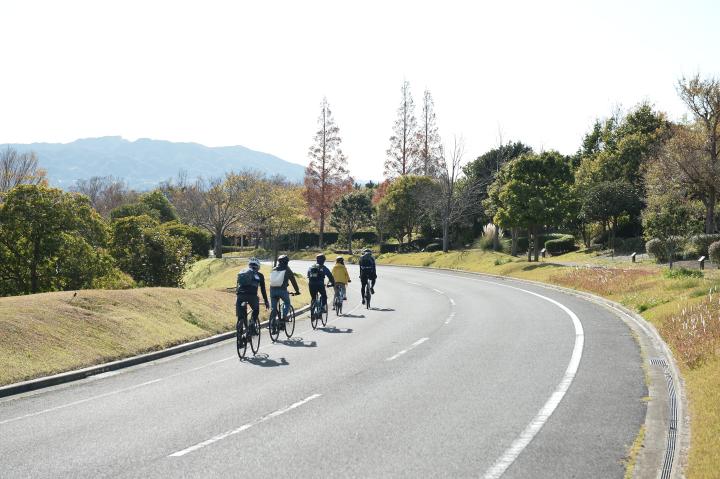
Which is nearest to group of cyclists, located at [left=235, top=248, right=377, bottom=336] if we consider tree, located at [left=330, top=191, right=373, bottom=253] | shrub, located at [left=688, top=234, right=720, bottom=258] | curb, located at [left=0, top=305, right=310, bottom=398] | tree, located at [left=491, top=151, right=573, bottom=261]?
curb, located at [left=0, top=305, right=310, bottom=398]

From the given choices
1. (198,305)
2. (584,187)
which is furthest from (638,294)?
(584,187)

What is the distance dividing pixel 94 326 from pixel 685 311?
13.8 metres

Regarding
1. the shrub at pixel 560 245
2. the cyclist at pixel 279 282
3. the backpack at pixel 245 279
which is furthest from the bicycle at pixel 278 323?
the shrub at pixel 560 245

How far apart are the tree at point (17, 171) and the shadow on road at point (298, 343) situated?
49.9 m

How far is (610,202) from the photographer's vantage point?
166 ft

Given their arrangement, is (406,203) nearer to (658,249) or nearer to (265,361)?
(658,249)

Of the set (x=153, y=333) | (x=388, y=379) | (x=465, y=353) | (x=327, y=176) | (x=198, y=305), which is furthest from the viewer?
(x=327, y=176)

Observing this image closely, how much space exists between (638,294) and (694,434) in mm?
15977

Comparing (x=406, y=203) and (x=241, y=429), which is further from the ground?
(x=406, y=203)

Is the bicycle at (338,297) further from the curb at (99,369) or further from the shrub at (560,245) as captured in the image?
the shrub at (560,245)

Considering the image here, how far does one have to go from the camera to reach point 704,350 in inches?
432

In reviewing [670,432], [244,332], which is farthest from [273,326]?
[670,432]

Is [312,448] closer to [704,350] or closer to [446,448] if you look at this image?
[446,448]

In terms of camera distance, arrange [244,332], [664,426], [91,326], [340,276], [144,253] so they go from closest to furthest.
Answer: [664,426] → [244,332] → [91,326] → [340,276] → [144,253]
